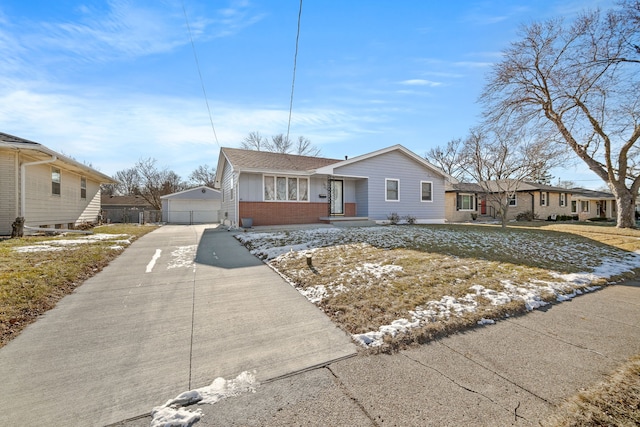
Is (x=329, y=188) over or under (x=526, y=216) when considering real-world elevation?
over

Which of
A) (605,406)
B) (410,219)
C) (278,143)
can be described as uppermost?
(278,143)

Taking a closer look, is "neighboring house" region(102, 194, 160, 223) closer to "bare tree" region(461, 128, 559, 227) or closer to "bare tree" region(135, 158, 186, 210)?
"bare tree" region(135, 158, 186, 210)

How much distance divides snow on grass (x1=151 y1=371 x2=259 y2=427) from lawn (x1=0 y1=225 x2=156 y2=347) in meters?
2.44

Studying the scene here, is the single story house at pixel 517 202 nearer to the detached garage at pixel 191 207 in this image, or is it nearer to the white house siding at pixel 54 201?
the detached garage at pixel 191 207

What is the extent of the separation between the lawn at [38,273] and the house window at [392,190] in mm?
12582

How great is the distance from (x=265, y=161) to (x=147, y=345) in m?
12.1

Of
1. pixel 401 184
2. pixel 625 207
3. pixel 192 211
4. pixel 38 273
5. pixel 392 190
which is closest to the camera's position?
pixel 38 273

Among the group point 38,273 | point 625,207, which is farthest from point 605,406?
point 625,207

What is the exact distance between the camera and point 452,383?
2375mm

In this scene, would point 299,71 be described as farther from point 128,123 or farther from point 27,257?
point 27,257

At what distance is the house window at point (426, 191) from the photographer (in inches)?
670

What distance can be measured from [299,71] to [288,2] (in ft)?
7.54

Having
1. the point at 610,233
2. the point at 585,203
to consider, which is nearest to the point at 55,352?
the point at 610,233

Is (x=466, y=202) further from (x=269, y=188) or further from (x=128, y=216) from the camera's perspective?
(x=128, y=216)
